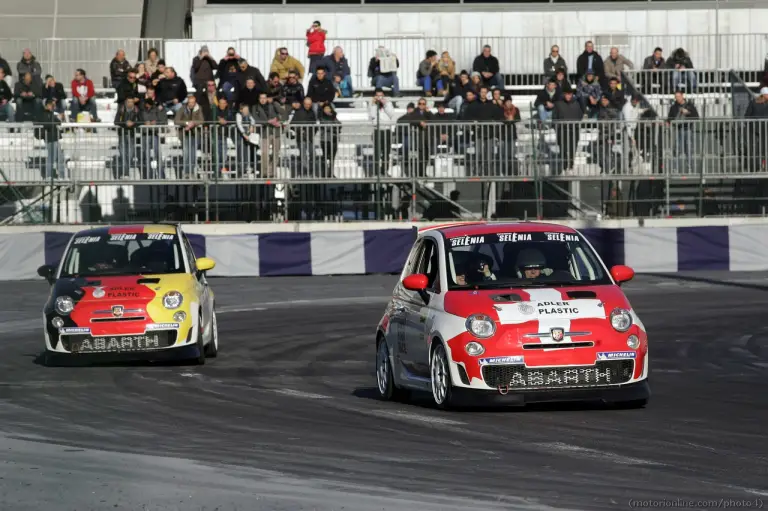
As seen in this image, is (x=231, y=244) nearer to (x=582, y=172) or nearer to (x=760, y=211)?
(x=582, y=172)

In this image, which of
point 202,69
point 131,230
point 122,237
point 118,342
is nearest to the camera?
point 118,342

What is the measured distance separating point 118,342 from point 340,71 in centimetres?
1848

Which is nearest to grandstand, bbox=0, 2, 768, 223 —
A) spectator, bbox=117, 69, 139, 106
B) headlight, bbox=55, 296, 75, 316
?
spectator, bbox=117, 69, 139, 106

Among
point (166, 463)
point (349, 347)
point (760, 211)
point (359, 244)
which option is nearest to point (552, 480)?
point (166, 463)

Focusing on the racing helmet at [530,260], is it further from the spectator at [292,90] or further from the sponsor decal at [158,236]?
the spectator at [292,90]

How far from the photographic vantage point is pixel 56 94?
32188 millimetres

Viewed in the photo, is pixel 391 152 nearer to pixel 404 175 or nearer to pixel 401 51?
pixel 404 175

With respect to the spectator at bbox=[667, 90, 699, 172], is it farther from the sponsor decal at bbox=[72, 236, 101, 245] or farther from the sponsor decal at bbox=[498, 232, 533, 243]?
the sponsor decal at bbox=[498, 232, 533, 243]

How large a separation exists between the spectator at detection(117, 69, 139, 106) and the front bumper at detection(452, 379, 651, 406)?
A: 20.4 meters

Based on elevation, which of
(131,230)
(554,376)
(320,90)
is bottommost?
(554,376)

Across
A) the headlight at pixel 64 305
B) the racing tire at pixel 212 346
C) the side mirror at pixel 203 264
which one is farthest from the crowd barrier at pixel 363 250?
the headlight at pixel 64 305

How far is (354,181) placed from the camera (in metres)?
30.5

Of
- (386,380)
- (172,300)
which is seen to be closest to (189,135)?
(172,300)

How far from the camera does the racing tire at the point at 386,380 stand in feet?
43.0
